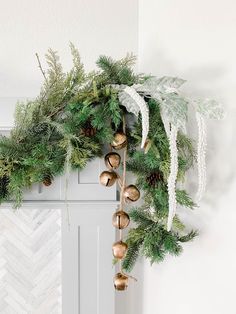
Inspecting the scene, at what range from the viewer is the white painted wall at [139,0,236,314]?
96cm

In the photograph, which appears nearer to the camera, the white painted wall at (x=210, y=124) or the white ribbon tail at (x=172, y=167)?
the white ribbon tail at (x=172, y=167)

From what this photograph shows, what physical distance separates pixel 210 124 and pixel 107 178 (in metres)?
0.32

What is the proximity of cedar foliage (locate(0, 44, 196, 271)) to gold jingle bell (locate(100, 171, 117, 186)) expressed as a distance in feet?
0.18

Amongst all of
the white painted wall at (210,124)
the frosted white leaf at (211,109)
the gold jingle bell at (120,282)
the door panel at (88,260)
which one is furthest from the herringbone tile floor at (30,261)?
the frosted white leaf at (211,109)

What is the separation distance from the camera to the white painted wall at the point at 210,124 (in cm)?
96

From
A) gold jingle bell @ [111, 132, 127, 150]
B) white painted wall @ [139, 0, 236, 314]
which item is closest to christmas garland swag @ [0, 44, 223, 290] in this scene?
gold jingle bell @ [111, 132, 127, 150]

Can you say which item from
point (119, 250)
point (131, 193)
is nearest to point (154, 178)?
point (131, 193)

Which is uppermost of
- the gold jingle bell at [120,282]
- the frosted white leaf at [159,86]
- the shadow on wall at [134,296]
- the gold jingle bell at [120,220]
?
the frosted white leaf at [159,86]

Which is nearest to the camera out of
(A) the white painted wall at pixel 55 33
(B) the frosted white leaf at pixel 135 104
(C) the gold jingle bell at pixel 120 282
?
(B) the frosted white leaf at pixel 135 104

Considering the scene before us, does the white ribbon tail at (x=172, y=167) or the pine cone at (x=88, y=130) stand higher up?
the pine cone at (x=88, y=130)

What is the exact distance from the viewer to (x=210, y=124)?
3.21 ft

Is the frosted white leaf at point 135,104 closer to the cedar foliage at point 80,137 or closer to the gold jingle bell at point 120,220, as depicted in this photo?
the cedar foliage at point 80,137

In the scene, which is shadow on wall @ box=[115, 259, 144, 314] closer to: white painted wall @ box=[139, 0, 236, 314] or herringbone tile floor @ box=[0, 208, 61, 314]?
white painted wall @ box=[139, 0, 236, 314]

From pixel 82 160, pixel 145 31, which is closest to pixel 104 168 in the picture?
pixel 82 160
